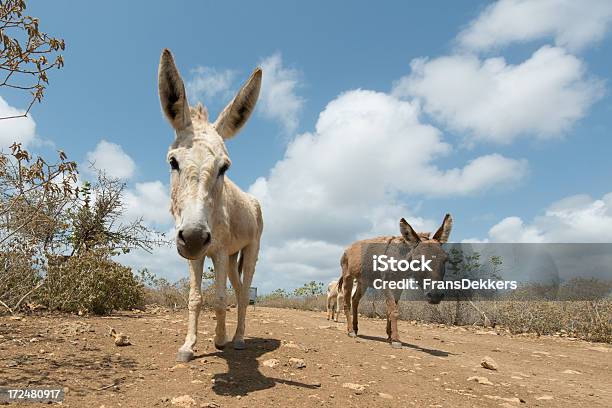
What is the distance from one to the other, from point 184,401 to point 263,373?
44.5 inches

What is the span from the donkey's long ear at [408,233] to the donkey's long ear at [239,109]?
4.71 m

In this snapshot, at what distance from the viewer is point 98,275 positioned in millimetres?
9008

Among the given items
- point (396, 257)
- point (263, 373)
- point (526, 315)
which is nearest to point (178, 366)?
point (263, 373)

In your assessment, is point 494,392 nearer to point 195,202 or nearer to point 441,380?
point 441,380

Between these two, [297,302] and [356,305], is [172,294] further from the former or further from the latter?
[297,302]

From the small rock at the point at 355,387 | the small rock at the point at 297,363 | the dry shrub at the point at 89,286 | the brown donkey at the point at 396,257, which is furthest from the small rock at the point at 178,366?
the dry shrub at the point at 89,286

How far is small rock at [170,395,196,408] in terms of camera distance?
10.7 ft

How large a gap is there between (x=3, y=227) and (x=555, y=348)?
1278cm

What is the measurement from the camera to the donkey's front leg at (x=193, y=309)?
4316mm

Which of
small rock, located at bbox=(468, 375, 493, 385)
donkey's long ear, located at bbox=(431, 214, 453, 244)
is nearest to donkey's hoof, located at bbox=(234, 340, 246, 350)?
small rock, located at bbox=(468, 375, 493, 385)

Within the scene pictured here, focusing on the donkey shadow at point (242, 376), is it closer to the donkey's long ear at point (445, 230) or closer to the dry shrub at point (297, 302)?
the donkey's long ear at point (445, 230)

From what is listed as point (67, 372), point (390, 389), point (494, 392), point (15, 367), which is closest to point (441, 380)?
point (494, 392)

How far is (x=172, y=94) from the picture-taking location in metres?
4.07

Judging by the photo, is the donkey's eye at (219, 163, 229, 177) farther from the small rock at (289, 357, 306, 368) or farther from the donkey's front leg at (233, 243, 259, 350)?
the small rock at (289, 357, 306, 368)
